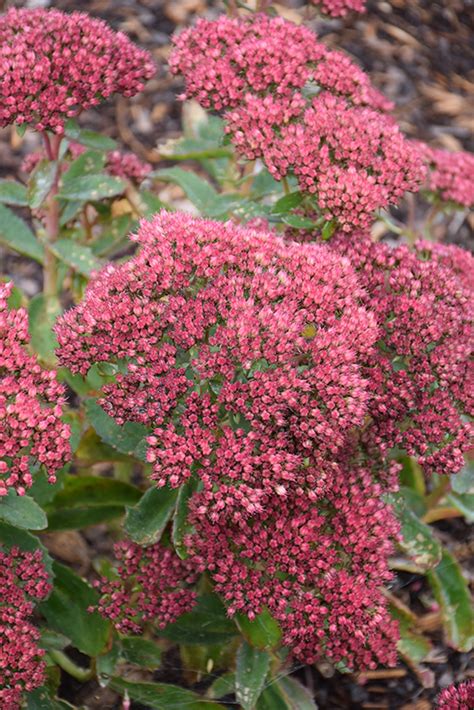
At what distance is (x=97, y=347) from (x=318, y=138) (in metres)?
0.82

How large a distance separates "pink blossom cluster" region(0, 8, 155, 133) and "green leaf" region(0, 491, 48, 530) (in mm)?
997

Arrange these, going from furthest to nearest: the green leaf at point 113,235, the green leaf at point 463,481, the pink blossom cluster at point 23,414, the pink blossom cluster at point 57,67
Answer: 1. the green leaf at point 113,235
2. the green leaf at point 463,481
3. the pink blossom cluster at point 57,67
4. the pink blossom cluster at point 23,414

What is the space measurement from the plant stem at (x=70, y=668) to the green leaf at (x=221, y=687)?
1.38 feet

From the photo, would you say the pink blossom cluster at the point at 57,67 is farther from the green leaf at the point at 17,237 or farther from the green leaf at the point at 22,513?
the green leaf at the point at 22,513

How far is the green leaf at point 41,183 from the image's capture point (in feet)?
8.89

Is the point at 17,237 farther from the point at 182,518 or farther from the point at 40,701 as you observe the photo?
the point at 40,701

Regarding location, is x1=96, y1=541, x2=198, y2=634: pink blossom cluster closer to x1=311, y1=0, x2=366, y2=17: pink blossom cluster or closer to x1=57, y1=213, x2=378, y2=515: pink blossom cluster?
x1=57, y1=213, x2=378, y2=515: pink blossom cluster

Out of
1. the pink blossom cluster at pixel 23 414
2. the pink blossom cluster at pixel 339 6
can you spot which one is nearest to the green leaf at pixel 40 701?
the pink blossom cluster at pixel 23 414

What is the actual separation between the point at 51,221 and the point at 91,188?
233 mm

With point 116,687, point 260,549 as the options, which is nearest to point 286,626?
point 260,549

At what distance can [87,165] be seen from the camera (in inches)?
121

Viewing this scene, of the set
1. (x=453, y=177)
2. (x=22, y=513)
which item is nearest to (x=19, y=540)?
(x=22, y=513)

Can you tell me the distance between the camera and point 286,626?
7.04 feet

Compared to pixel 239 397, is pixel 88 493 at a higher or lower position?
lower
